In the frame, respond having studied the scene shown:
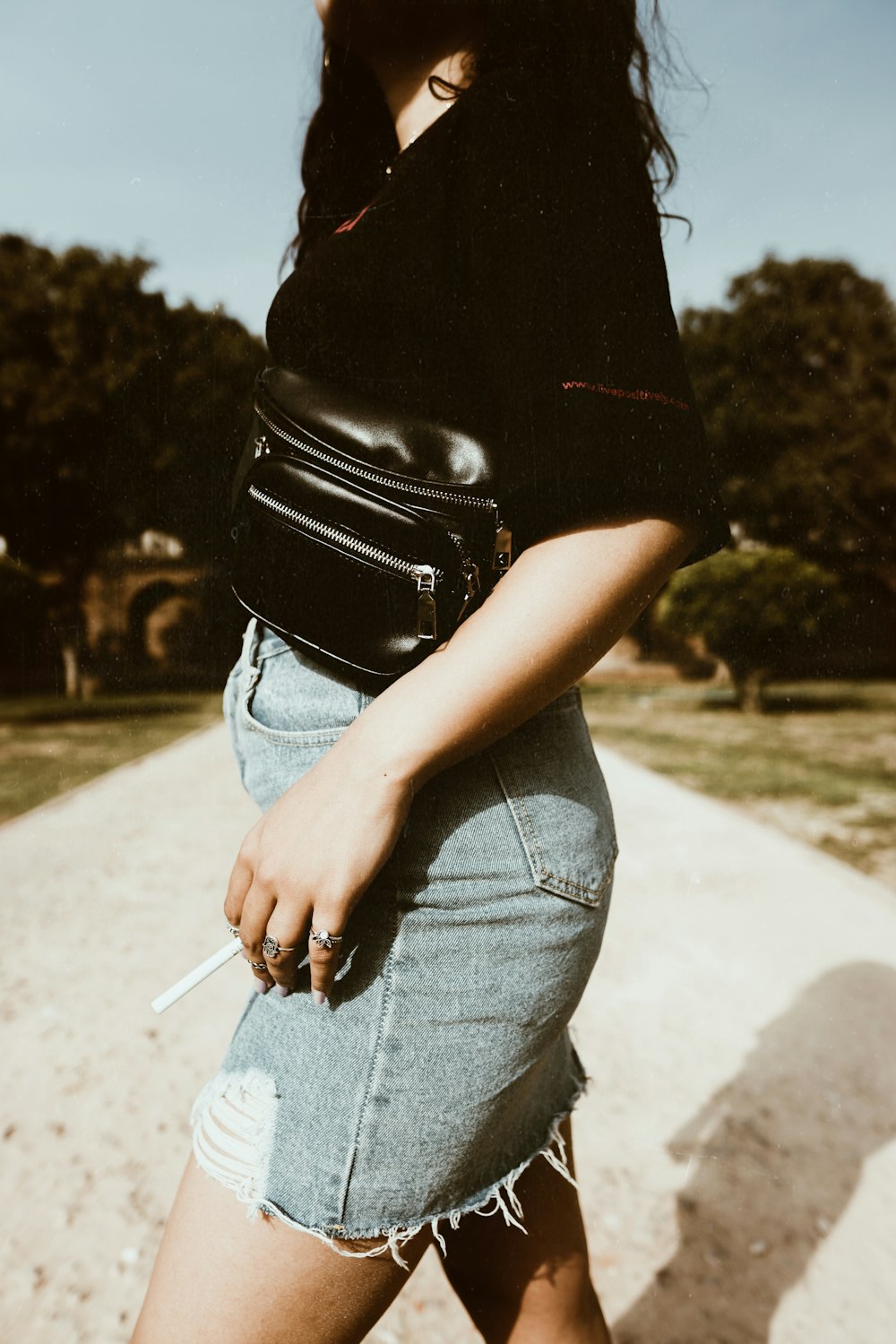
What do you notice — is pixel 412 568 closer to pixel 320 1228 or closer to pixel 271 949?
pixel 271 949

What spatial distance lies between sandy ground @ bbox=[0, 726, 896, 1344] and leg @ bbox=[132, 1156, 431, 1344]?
1.5 inches

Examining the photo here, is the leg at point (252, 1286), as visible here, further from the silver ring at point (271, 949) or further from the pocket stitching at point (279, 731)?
the pocket stitching at point (279, 731)

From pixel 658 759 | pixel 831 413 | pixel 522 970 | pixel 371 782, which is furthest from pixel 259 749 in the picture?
pixel 831 413

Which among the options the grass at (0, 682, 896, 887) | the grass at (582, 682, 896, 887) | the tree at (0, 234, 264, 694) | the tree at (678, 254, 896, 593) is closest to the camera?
the grass at (582, 682, 896, 887)

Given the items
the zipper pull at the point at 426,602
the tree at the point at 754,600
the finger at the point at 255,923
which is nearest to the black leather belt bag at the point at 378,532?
the zipper pull at the point at 426,602

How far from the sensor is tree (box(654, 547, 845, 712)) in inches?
461

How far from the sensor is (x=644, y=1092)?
110 inches

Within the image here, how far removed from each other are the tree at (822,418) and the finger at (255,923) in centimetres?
1603

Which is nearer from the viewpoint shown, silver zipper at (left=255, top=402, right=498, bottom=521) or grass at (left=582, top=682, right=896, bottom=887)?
silver zipper at (left=255, top=402, right=498, bottom=521)

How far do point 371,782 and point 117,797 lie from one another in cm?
640

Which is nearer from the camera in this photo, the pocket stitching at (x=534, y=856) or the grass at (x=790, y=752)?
the pocket stitching at (x=534, y=856)

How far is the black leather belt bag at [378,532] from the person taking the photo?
0.80 m

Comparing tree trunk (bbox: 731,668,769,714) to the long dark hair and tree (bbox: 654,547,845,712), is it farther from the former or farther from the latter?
the long dark hair

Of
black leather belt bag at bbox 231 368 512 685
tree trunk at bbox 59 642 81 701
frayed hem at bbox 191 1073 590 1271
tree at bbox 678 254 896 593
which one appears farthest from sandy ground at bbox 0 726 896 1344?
tree at bbox 678 254 896 593
